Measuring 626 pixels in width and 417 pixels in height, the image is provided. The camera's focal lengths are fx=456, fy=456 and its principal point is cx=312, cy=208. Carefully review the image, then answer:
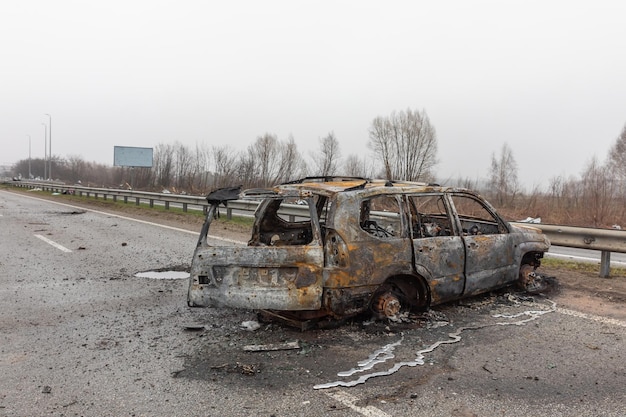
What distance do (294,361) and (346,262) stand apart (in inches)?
42.5

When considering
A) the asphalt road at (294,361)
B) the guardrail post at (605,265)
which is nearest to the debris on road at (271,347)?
the asphalt road at (294,361)

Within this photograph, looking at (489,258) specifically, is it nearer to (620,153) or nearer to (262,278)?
(262,278)

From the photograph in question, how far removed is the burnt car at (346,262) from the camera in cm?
449

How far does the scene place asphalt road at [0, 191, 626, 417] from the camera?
3.28 metres

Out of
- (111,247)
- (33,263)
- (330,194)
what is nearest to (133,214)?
(111,247)

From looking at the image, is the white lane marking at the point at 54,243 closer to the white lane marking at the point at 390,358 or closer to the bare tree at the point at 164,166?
the white lane marking at the point at 390,358

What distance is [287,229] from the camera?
241 inches

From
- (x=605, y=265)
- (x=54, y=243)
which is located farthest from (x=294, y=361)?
(x=54, y=243)

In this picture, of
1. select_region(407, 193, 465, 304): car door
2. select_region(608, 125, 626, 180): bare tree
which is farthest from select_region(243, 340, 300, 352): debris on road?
select_region(608, 125, 626, 180): bare tree

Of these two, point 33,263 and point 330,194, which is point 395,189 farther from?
point 33,263

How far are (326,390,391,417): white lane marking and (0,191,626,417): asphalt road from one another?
0.01m

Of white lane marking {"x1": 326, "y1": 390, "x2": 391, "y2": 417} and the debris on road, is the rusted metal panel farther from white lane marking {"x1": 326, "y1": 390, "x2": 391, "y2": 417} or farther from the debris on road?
white lane marking {"x1": 326, "y1": 390, "x2": 391, "y2": 417}

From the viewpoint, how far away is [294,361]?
13.3 feet

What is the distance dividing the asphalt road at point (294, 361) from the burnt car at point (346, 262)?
0.34 metres
